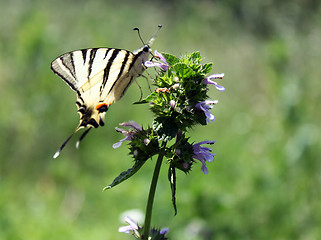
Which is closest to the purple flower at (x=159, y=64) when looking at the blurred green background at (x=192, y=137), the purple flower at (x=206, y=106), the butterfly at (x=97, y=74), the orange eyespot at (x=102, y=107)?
the purple flower at (x=206, y=106)

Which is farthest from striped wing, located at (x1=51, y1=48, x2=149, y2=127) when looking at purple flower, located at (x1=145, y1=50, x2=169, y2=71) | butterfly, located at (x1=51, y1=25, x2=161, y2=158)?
purple flower, located at (x1=145, y1=50, x2=169, y2=71)

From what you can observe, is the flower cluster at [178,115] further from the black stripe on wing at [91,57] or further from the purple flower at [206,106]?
the black stripe on wing at [91,57]

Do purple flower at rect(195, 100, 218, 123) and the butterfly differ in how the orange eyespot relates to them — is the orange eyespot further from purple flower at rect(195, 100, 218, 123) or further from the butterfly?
purple flower at rect(195, 100, 218, 123)

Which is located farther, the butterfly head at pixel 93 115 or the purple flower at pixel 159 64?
the butterfly head at pixel 93 115

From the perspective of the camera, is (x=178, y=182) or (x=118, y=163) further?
(x=118, y=163)

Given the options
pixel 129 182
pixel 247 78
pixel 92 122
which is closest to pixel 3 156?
pixel 129 182

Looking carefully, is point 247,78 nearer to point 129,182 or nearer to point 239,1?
point 239,1
